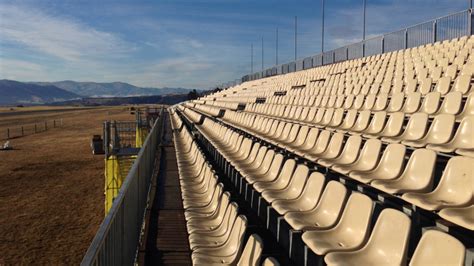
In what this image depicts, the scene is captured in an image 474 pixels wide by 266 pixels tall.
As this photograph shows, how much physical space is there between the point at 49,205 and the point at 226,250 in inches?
448

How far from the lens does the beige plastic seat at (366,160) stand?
14.8ft

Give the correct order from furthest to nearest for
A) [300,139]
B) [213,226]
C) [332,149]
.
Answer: [300,139] < [332,149] < [213,226]

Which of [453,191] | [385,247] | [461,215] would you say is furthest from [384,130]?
[385,247]

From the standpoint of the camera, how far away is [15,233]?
34.7 feet

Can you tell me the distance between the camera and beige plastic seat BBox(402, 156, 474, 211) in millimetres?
3039

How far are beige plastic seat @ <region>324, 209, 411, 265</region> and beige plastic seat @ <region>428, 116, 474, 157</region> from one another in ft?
6.27

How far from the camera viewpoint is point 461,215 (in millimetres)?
2705

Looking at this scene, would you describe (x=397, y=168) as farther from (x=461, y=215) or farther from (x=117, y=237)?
(x=117, y=237)

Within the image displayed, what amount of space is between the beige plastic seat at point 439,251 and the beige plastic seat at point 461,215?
53 centimetres

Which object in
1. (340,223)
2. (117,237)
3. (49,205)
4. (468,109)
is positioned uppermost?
(468,109)

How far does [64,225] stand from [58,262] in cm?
263

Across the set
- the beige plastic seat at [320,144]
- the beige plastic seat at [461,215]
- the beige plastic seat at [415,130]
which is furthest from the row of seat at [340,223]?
the beige plastic seat at [415,130]

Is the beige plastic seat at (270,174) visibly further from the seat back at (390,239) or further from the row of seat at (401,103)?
the row of seat at (401,103)

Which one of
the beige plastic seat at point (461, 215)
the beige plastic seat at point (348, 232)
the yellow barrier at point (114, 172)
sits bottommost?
the yellow barrier at point (114, 172)
